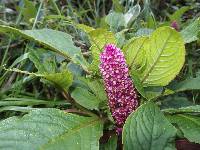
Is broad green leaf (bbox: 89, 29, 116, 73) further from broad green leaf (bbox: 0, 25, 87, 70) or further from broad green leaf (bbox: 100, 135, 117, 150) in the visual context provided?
broad green leaf (bbox: 100, 135, 117, 150)

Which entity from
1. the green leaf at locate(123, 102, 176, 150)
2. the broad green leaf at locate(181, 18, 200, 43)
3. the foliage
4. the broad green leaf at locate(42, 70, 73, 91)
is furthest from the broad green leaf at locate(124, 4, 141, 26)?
the green leaf at locate(123, 102, 176, 150)

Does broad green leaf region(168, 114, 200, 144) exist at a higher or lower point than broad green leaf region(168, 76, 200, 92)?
lower

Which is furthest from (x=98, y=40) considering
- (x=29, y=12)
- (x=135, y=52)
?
(x=29, y=12)

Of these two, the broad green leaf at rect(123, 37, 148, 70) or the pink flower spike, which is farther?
the broad green leaf at rect(123, 37, 148, 70)

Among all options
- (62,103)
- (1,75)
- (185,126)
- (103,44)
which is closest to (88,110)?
(62,103)

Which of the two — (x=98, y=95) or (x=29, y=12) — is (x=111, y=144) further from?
(x=29, y=12)

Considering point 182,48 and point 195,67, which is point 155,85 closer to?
point 182,48
